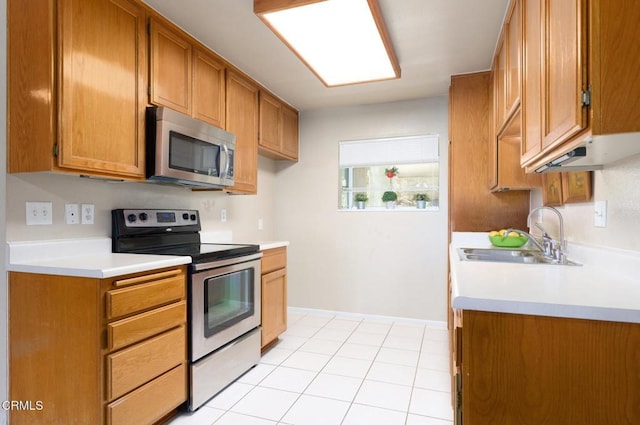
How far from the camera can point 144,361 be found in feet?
5.62

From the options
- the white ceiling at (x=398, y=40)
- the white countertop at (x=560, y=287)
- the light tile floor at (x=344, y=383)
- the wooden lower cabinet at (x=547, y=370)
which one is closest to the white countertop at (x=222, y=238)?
the light tile floor at (x=344, y=383)

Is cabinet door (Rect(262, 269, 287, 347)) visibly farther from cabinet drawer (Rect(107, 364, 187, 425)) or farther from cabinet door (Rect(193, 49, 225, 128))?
cabinet door (Rect(193, 49, 225, 128))

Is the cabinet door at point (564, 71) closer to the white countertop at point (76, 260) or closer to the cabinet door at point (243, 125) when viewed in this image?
the white countertop at point (76, 260)

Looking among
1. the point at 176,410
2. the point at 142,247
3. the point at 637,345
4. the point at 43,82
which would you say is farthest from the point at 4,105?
the point at 637,345

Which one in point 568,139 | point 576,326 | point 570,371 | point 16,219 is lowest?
point 570,371

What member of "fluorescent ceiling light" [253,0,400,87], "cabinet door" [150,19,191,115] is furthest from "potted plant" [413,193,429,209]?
"cabinet door" [150,19,191,115]

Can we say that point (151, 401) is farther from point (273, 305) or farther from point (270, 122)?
point (270, 122)

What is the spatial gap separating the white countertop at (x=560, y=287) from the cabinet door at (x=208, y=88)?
1.98m

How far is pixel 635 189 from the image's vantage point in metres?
1.24

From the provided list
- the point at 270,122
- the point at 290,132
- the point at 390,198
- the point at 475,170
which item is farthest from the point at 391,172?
the point at 270,122

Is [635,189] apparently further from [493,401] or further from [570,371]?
[493,401]

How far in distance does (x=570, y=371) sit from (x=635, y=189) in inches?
28.7

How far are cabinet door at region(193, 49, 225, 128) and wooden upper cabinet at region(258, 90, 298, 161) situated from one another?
631mm

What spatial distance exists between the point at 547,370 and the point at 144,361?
5.53ft
